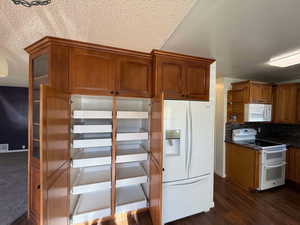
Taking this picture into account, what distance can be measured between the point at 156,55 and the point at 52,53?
123 cm

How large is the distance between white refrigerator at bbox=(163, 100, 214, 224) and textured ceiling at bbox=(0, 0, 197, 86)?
87 centimetres

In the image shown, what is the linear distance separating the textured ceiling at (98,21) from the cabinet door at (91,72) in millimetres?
168

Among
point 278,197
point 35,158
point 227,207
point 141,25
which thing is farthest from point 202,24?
point 278,197

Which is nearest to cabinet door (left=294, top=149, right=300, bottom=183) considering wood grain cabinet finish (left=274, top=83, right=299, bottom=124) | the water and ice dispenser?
wood grain cabinet finish (left=274, top=83, right=299, bottom=124)

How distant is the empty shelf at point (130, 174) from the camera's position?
1853mm

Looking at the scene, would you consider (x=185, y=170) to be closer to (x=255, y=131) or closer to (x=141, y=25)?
(x=141, y=25)

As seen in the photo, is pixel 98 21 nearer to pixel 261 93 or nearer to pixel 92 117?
pixel 92 117

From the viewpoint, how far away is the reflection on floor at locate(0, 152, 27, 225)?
1.97 m

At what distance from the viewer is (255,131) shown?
134 inches

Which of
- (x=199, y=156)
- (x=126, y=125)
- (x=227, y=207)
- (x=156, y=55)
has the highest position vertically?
(x=156, y=55)

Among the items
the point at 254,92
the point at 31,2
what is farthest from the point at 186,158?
the point at 254,92

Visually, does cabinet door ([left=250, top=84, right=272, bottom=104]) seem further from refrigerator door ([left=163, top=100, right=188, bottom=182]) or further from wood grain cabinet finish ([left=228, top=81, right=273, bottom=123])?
refrigerator door ([left=163, top=100, right=188, bottom=182])

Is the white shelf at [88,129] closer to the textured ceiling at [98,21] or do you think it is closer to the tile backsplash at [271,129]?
the textured ceiling at [98,21]

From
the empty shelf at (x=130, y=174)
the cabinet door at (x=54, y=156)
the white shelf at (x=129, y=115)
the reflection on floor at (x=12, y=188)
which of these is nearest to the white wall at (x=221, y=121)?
the empty shelf at (x=130, y=174)
